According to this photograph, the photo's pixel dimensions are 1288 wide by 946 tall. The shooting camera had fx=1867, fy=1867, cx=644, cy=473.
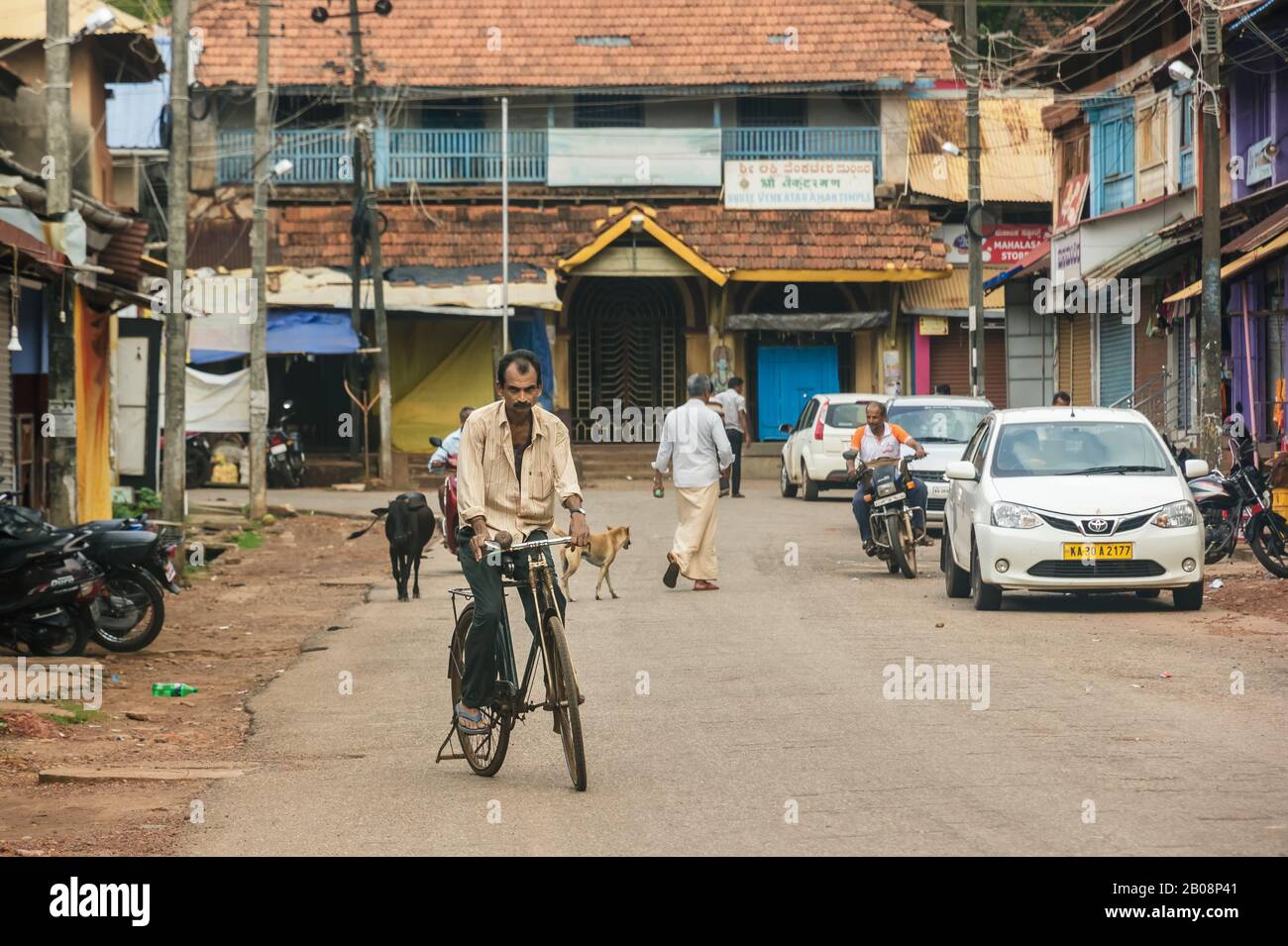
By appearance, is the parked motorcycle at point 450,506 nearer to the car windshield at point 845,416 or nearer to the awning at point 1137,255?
the car windshield at point 845,416

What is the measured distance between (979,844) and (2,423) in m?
14.0

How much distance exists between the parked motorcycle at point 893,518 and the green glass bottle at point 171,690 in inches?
312

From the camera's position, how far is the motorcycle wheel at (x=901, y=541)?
1822 centimetres

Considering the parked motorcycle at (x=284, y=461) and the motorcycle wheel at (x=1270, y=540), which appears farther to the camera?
the parked motorcycle at (x=284, y=461)

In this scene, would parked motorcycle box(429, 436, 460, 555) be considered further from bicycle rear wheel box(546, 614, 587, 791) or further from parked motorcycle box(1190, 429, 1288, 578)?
bicycle rear wheel box(546, 614, 587, 791)

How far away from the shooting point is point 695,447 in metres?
17.5

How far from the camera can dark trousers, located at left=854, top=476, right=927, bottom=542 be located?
19.1m

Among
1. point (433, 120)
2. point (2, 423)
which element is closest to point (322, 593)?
point (2, 423)

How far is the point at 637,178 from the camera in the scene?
3791 cm

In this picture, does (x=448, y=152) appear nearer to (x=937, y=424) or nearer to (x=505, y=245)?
(x=505, y=245)

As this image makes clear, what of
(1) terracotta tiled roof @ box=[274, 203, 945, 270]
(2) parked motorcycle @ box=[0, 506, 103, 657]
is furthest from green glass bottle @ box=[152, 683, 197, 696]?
(1) terracotta tiled roof @ box=[274, 203, 945, 270]

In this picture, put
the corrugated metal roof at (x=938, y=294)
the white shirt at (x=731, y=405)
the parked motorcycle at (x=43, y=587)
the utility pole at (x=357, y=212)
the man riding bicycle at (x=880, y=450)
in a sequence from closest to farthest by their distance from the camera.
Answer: the parked motorcycle at (x=43, y=587), the man riding bicycle at (x=880, y=450), the white shirt at (x=731, y=405), the utility pole at (x=357, y=212), the corrugated metal roof at (x=938, y=294)

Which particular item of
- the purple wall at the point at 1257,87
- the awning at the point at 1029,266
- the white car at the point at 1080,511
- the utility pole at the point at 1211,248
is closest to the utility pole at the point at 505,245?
the awning at the point at 1029,266

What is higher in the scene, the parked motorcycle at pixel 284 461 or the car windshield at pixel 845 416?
the car windshield at pixel 845 416
